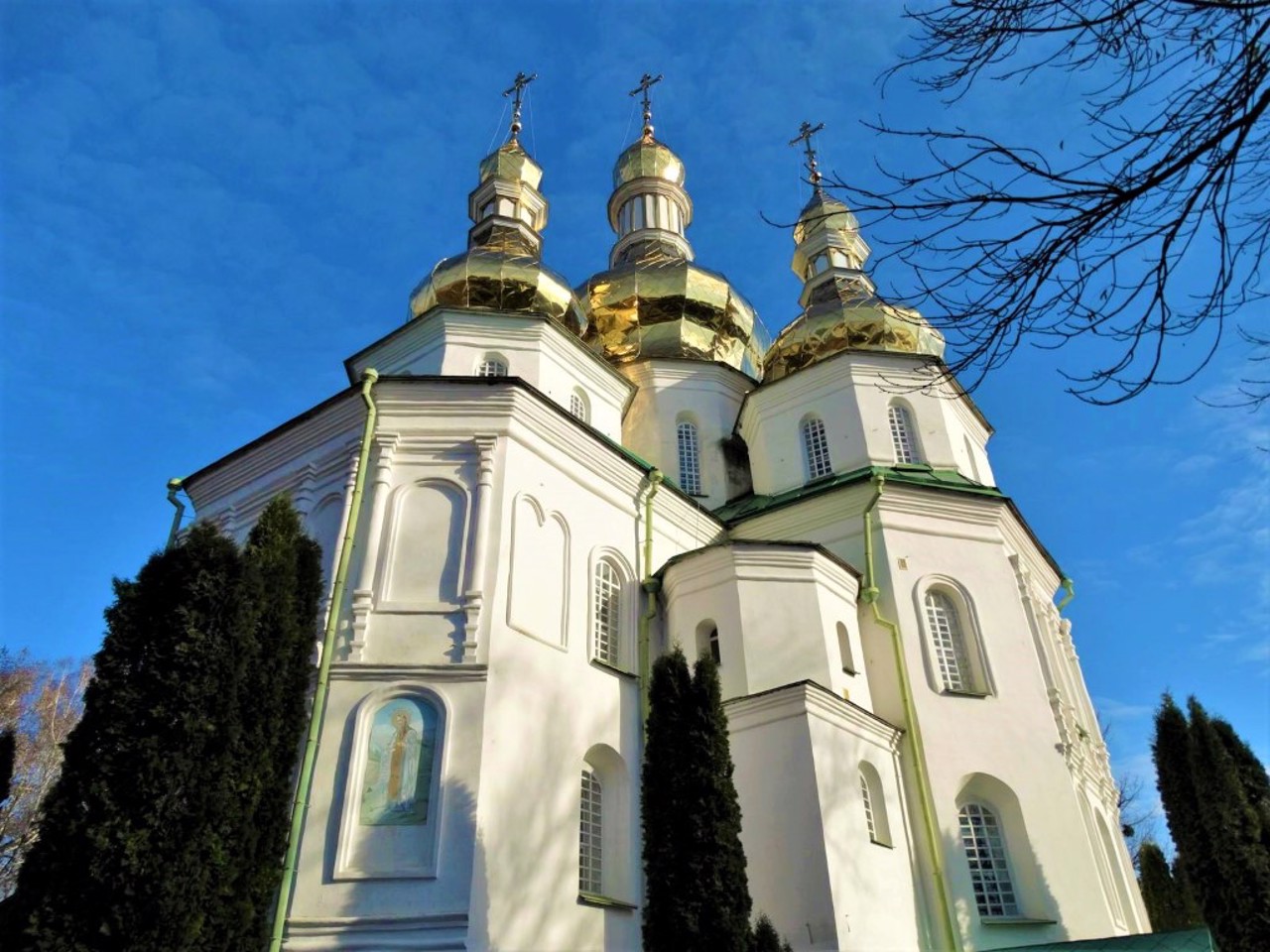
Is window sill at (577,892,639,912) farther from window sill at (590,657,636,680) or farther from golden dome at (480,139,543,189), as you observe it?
golden dome at (480,139,543,189)

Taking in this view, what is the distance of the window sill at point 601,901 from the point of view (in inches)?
430

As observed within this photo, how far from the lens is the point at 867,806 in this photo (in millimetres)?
12547

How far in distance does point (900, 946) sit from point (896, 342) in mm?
10788

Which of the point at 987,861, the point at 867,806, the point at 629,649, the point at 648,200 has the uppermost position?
the point at 648,200

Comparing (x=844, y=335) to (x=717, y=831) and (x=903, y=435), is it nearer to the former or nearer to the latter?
(x=903, y=435)

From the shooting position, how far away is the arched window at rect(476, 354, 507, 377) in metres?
15.7

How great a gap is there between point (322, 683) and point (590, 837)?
12.2ft

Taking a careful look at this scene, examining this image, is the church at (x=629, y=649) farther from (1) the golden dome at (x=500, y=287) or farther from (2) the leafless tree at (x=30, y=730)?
(2) the leafless tree at (x=30, y=730)

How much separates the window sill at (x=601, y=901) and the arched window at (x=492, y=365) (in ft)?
26.4

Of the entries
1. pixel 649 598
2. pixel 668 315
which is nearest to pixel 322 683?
pixel 649 598

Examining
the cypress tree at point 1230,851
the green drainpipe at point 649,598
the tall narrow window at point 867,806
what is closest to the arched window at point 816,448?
the green drainpipe at point 649,598

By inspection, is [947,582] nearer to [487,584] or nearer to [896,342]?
[896,342]

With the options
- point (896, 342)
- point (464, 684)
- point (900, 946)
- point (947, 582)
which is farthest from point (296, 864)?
point (896, 342)

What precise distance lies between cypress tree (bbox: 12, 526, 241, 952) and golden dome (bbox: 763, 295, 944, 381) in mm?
12464
